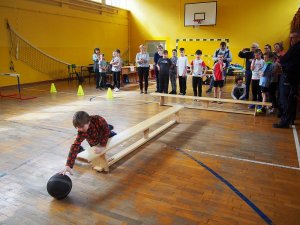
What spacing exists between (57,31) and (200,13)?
7.04 m

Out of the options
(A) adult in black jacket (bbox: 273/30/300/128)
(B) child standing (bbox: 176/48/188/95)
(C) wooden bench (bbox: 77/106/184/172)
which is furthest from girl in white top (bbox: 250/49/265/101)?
(C) wooden bench (bbox: 77/106/184/172)

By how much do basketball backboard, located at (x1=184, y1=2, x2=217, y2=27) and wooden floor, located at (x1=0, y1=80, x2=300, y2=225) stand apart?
9.35 m

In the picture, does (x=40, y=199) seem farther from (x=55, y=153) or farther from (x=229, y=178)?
(x=229, y=178)

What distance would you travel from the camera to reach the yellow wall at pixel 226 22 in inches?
478

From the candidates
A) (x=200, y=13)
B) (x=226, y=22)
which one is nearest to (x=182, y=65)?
(x=226, y=22)

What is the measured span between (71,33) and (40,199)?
34.1 ft

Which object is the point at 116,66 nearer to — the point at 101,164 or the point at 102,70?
the point at 102,70

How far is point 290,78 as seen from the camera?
433 centimetres

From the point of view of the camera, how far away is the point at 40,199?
2.59m

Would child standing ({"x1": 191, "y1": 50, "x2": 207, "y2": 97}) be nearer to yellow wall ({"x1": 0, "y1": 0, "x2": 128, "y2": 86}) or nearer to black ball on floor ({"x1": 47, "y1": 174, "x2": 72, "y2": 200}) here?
black ball on floor ({"x1": 47, "y1": 174, "x2": 72, "y2": 200})

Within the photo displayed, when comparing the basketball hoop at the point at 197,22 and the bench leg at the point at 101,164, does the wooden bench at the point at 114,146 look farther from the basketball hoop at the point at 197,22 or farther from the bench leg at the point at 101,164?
the basketball hoop at the point at 197,22

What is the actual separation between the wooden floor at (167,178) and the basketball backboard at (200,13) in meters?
9.35

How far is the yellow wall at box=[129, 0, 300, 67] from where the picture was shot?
12.1m

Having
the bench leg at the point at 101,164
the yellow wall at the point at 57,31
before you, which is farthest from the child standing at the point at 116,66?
the bench leg at the point at 101,164
